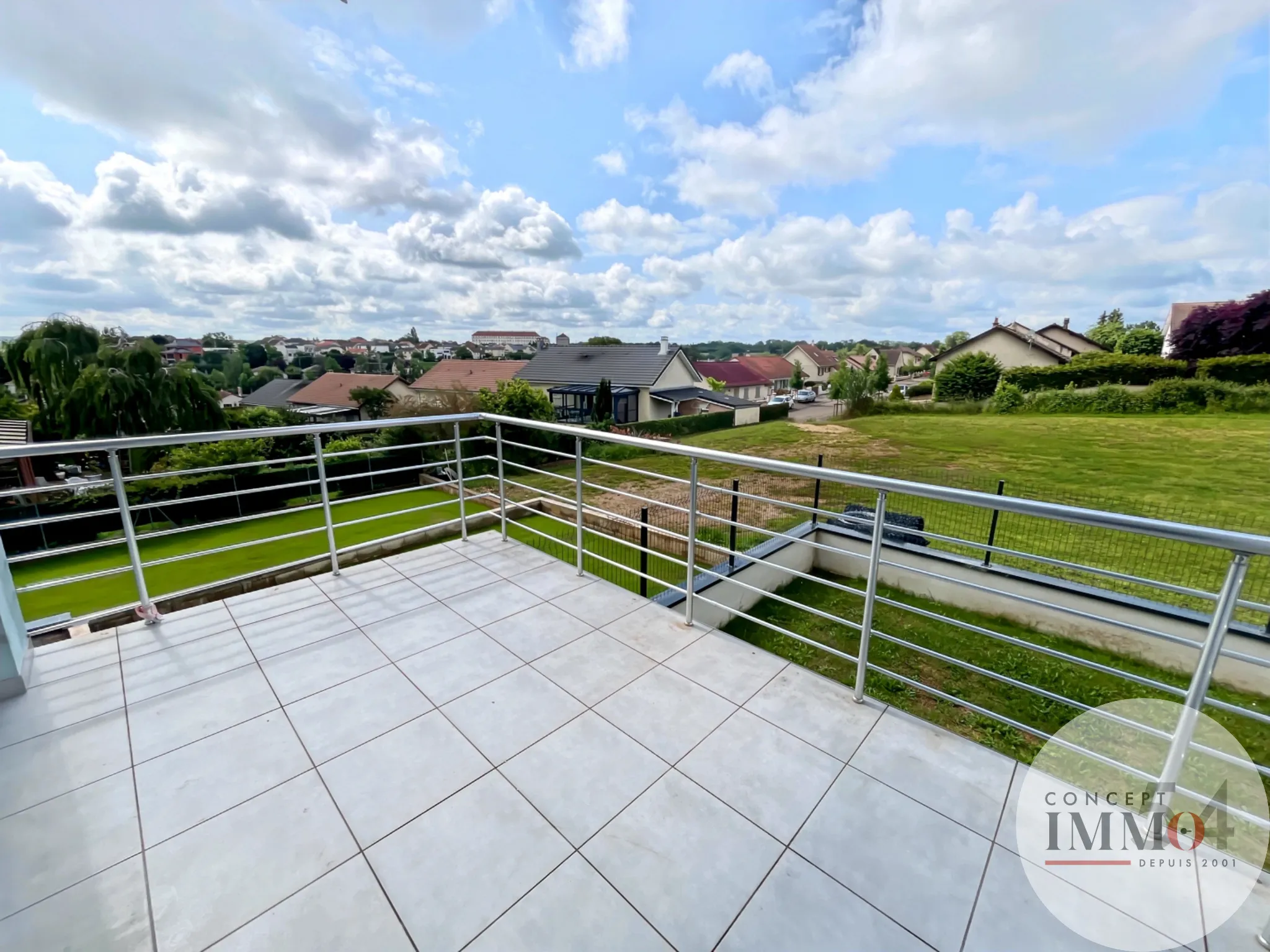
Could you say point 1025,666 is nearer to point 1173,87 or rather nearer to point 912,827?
point 912,827

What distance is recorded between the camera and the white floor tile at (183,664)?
2084mm

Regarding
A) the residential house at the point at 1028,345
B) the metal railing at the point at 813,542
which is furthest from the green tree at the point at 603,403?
the residential house at the point at 1028,345

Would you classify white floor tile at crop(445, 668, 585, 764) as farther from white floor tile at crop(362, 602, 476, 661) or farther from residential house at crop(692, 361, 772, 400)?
residential house at crop(692, 361, 772, 400)

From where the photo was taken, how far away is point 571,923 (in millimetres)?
1196

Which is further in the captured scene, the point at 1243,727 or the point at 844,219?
the point at 844,219

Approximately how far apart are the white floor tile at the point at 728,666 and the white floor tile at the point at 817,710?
0.17 ft

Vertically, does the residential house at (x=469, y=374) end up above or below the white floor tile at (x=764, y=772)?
above

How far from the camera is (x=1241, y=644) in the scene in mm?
4277

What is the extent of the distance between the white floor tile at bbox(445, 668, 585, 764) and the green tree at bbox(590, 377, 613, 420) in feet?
65.6

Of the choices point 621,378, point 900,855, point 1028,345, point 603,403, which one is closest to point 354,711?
point 900,855

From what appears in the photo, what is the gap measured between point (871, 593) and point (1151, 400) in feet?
85.1

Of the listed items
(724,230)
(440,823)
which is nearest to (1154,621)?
(440,823)

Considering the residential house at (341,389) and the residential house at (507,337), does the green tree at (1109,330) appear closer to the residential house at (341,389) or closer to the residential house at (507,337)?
the residential house at (341,389)

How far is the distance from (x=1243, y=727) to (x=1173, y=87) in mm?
6365
